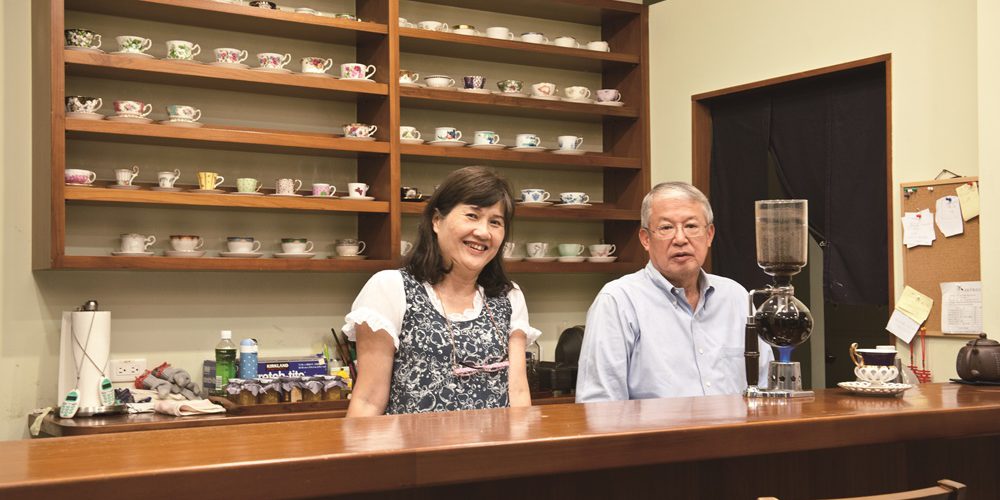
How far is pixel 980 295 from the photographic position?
327cm

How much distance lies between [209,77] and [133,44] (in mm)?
271

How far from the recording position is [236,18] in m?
3.65

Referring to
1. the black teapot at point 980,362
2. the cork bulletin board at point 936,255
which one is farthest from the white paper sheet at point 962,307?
the black teapot at point 980,362

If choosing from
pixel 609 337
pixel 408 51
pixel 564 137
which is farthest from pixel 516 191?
pixel 609 337

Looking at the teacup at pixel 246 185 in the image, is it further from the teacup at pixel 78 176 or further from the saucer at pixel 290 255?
the teacup at pixel 78 176

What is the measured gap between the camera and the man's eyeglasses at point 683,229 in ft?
8.78

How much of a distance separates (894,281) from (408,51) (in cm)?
212

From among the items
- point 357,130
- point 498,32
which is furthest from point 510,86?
point 357,130

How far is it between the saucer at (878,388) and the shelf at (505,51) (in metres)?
2.41

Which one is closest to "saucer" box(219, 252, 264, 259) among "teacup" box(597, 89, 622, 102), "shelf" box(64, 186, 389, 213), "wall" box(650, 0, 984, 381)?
"shelf" box(64, 186, 389, 213)

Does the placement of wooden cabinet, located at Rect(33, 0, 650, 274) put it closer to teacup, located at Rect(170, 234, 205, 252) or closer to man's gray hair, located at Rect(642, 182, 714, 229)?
teacup, located at Rect(170, 234, 205, 252)

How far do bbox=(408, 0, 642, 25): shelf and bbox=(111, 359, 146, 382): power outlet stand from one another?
1885 millimetres

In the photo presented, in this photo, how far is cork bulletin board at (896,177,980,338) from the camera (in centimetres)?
331

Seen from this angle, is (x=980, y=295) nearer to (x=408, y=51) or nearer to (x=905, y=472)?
(x=905, y=472)
